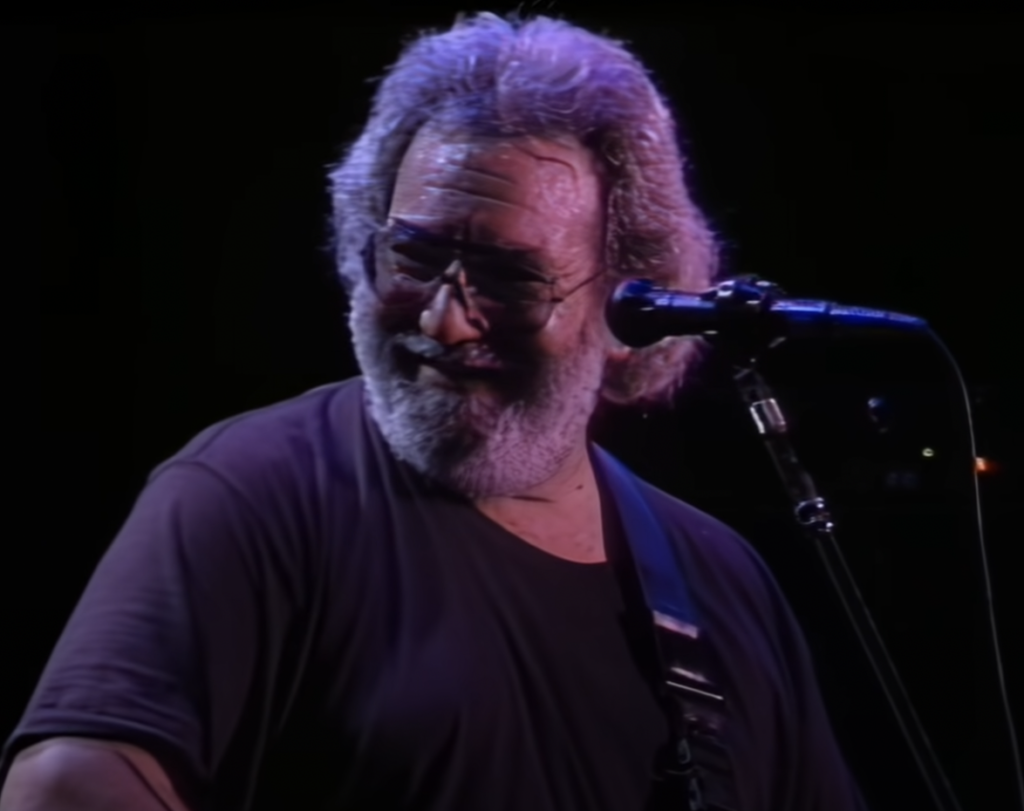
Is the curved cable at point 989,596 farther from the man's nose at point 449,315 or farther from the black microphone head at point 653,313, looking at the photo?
the man's nose at point 449,315

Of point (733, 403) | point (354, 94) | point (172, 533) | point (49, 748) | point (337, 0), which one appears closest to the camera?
point (49, 748)

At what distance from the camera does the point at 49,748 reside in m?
1.52

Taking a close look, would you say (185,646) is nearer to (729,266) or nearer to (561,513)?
(561,513)

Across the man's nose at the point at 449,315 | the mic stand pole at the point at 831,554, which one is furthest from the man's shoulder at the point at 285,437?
the mic stand pole at the point at 831,554

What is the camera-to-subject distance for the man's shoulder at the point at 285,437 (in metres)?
1.72

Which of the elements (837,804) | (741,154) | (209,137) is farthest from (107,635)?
(741,154)


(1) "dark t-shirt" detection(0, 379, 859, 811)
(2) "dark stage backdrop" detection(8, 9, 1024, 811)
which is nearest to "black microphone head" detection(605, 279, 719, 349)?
(2) "dark stage backdrop" detection(8, 9, 1024, 811)

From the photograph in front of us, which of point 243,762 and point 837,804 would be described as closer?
point 243,762

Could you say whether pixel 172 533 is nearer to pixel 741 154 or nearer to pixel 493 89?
pixel 493 89

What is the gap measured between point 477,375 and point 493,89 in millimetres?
386

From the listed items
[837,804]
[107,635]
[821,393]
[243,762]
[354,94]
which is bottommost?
[837,804]

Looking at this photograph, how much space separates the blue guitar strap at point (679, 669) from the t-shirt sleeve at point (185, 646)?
18.4 inches

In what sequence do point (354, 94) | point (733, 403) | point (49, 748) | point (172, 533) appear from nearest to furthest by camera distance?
point (49, 748), point (172, 533), point (733, 403), point (354, 94)

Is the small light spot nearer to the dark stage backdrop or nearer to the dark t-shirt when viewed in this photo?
the dark stage backdrop
